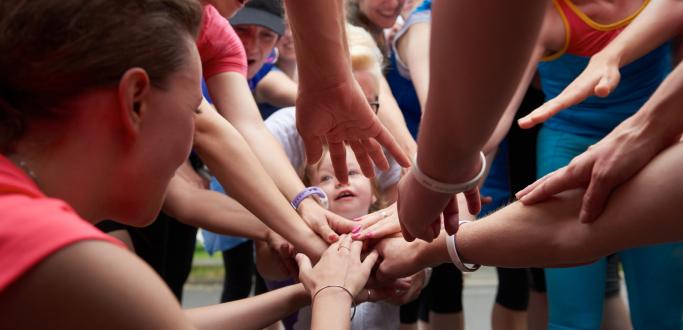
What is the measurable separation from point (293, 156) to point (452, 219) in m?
1.05

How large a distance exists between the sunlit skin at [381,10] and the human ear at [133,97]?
6.00 feet

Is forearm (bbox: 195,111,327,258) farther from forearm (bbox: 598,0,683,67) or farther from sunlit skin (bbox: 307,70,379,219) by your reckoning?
forearm (bbox: 598,0,683,67)

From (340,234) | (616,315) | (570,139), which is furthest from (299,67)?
(616,315)

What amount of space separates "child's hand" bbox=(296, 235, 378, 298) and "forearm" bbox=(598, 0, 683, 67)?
2.57ft

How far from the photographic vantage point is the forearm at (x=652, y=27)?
6.40 ft

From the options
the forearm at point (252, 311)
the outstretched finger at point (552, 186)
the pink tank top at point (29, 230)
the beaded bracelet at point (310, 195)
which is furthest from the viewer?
the beaded bracelet at point (310, 195)

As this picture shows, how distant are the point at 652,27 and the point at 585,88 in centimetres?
47

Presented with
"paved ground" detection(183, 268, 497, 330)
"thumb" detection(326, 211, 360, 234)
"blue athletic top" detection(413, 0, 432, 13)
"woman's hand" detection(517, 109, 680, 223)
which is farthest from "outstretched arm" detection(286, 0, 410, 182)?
"paved ground" detection(183, 268, 497, 330)

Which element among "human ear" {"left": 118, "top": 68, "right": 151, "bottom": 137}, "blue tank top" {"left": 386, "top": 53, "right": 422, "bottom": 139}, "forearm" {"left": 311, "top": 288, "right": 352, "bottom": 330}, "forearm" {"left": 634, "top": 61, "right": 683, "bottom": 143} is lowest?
"blue tank top" {"left": 386, "top": 53, "right": 422, "bottom": 139}

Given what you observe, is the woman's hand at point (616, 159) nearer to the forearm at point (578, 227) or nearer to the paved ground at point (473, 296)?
Result: the forearm at point (578, 227)

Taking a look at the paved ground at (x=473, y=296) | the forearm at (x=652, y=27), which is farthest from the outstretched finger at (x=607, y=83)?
the paved ground at (x=473, y=296)

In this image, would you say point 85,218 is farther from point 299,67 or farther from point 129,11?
point 299,67

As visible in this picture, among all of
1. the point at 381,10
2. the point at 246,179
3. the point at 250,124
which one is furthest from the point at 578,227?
the point at 381,10

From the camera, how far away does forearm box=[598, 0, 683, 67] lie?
1.95m
